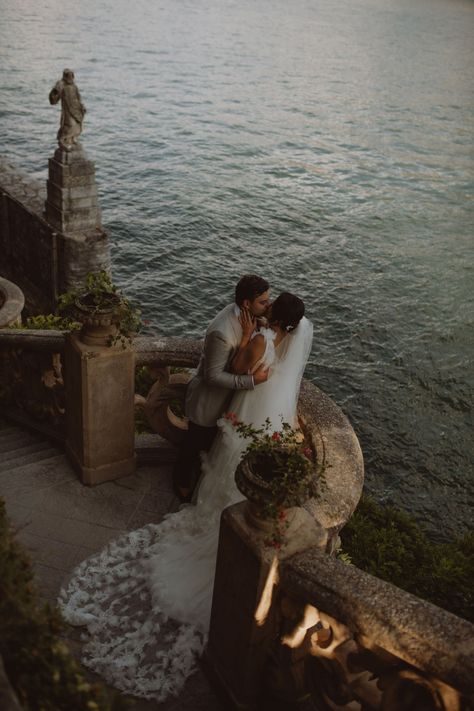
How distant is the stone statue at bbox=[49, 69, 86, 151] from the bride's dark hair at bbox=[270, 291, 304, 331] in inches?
454

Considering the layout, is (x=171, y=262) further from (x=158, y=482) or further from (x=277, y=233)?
(x=158, y=482)

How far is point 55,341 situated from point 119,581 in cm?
219

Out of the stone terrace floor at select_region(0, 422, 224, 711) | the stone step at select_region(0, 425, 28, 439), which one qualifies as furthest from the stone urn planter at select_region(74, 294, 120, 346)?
the stone step at select_region(0, 425, 28, 439)

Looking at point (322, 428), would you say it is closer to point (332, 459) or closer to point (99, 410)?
point (332, 459)

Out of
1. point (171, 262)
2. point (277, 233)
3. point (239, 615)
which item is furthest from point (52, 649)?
point (277, 233)

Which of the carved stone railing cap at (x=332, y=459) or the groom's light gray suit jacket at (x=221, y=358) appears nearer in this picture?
the carved stone railing cap at (x=332, y=459)

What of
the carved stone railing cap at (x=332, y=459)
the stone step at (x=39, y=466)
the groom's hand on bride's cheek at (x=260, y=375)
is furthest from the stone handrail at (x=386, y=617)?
the stone step at (x=39, y=466)

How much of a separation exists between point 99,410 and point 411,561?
465 cm

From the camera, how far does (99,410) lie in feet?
17.6

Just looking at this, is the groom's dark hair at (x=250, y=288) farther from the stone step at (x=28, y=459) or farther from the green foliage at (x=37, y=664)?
the green foliage at (x=37, y=664)

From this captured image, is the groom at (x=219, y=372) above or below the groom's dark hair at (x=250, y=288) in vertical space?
below

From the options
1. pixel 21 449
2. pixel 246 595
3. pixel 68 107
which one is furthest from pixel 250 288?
pixel 68 107

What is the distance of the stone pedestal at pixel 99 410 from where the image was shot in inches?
203

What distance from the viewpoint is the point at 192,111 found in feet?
125
